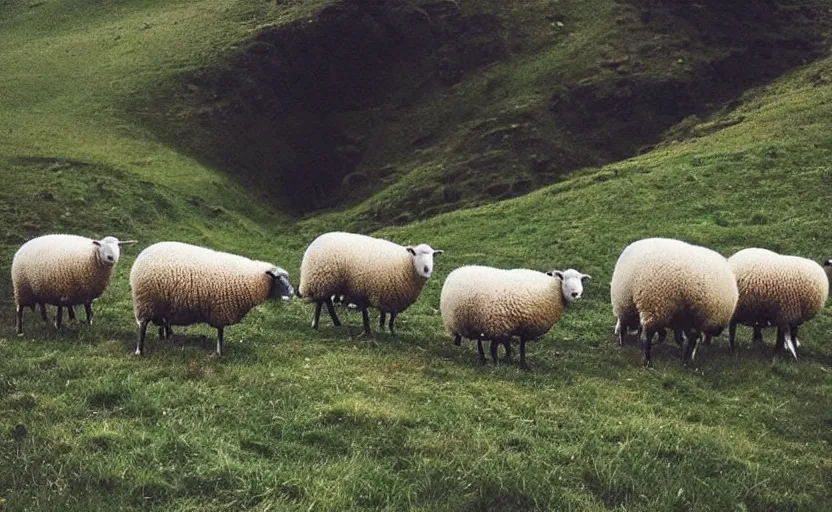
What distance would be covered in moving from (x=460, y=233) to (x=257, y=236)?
10946mm

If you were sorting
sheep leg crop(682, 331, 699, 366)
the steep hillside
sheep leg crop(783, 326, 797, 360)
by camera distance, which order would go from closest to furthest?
sheep leg crop(682, 331, 699, 366)
sheep leg crop(783, 326, 797, 360)
the steep hillside

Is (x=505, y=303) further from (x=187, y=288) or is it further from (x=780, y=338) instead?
(x=780, y=338)

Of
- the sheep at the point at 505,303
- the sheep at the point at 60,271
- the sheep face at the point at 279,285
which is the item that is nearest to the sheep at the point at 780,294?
the sheep at the point at 505,303

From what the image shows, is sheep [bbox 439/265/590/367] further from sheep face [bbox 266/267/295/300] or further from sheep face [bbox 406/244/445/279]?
sheep face [bbox 266/267/295/300]

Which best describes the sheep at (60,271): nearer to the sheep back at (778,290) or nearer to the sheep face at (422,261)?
the sheep face at (422,261)

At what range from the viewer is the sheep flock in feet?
47.6

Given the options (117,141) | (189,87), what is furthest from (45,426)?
(189,87)

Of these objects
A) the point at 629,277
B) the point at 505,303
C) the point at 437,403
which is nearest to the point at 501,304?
the point at 505,303

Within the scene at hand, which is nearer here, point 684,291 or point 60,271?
point 684,291

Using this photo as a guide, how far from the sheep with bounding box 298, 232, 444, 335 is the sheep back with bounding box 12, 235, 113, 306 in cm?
482

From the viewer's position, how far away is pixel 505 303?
14.8 m

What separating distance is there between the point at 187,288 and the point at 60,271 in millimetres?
3871

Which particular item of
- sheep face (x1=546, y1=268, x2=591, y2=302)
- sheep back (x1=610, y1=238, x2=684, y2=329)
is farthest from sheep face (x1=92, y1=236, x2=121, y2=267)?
sheep back (x1=610, y1=238, x2=684, y2=329)

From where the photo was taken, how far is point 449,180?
42.1m
